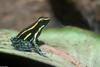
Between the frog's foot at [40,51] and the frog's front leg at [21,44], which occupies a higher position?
the frog's front leg at [21,44]

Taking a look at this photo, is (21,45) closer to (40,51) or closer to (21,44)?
(21,44)

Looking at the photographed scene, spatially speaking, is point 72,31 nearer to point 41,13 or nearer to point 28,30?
point 28,30

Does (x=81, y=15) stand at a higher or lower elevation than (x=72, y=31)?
higher

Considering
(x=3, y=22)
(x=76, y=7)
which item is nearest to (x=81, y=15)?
(x=76, y=7)

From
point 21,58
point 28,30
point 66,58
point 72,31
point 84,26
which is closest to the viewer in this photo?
point 21,58

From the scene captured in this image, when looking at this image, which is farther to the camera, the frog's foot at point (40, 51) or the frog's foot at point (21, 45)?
the frog's foot at point (21, 45)

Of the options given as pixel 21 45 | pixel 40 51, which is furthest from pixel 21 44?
pixel 40 51

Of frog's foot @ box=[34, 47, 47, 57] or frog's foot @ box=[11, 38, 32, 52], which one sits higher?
frog's foot @ box=[11, 38, 32, 52]

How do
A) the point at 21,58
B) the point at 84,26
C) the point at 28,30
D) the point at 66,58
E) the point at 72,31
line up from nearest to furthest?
the point at 21,58 → the point at 66,58 → the point at 28,30 → the point at 72,31 → the point at 84,26
